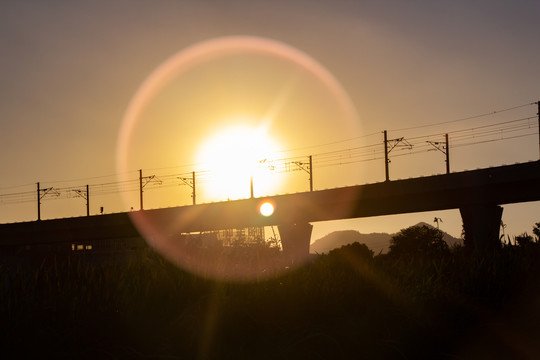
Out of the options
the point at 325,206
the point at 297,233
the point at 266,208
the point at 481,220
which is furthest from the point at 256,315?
the point at 297,233

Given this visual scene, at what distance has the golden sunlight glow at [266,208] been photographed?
241 ft

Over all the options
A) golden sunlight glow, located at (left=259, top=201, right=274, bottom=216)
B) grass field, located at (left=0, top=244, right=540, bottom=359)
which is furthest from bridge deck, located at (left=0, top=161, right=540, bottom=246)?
grass field, located at (left=0, top=244, right=540, bottom=359)

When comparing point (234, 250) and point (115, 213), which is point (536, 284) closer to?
point (234, 250)

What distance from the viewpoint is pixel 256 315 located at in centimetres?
1115

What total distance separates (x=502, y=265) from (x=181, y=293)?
381 inches

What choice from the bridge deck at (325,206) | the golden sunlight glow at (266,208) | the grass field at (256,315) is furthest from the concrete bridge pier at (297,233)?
the grass field at (256,315)

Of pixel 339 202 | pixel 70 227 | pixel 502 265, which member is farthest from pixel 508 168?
pixel 70 227

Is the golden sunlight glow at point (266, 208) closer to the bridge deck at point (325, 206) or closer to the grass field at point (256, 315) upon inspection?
the bridge deck at point (325, 206)

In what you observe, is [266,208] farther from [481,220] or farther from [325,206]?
[481,220]

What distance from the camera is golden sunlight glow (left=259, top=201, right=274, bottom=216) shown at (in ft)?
241

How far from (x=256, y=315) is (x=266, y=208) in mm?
62734

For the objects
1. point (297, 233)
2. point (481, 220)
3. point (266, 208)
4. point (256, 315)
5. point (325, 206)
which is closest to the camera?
point (256, 315)

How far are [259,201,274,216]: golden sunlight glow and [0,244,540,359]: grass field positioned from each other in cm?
5826

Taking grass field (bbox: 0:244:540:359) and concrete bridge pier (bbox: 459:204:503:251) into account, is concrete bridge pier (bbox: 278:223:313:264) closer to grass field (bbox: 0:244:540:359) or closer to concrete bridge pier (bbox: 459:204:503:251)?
concrete bridge pier (bbox: 459:204:503:251)
